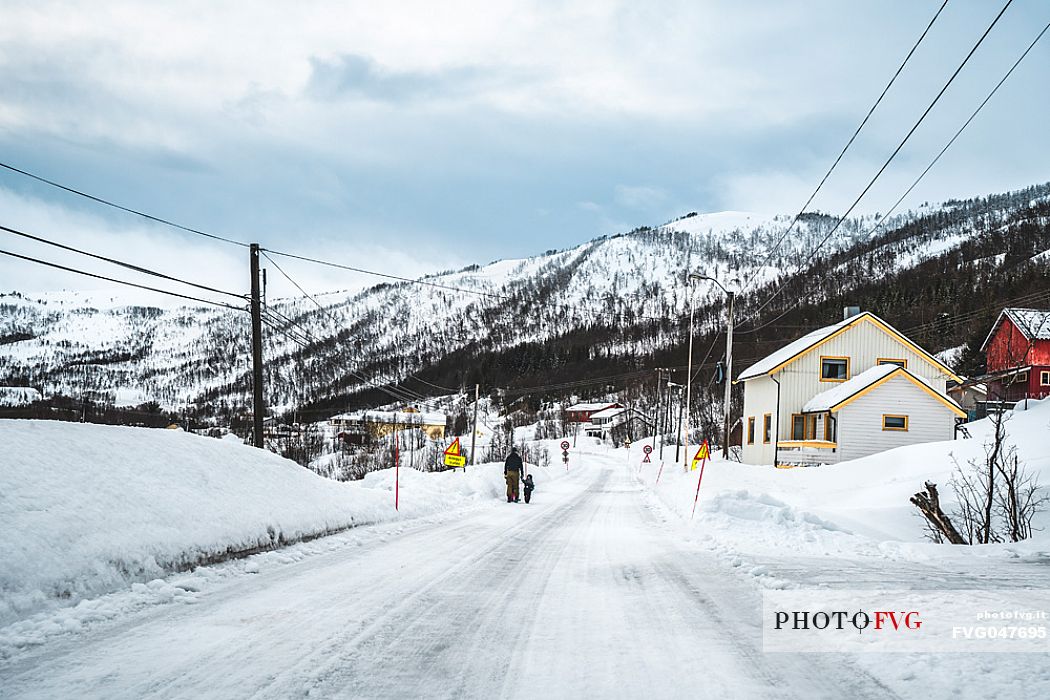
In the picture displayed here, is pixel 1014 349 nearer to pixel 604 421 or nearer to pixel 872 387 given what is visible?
pixel 872 387

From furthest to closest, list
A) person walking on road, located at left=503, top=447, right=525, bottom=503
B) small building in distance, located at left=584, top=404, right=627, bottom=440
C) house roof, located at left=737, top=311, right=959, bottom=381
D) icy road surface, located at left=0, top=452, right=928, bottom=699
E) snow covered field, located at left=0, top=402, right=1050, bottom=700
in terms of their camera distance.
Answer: small building in distance, located at left=584, top=404, right=627, bottom=440, house roof, located at left=737, top=311, right=959, bottom=381, person walking on road, located at left=503, top=447, right=525, bottom=503, snow covered field, located at left=0, top=402, right=1050, bottom=700, icy road surface, located at left=0, top=452, right=928, bottom=699

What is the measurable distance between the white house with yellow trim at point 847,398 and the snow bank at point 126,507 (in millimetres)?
29355

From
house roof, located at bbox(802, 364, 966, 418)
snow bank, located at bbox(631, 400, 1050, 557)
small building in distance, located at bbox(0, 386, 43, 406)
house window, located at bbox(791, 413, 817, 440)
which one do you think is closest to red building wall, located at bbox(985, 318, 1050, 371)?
house roof, located at bbox(802, 364, 966, 418)

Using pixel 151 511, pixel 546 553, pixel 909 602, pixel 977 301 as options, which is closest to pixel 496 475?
pixel 546 553

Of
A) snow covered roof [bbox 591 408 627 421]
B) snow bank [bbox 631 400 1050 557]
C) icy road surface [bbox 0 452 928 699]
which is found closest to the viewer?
icy road surface [bbox 0 452 928 699]

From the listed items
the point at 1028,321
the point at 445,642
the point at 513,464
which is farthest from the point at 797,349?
the point at 445,642

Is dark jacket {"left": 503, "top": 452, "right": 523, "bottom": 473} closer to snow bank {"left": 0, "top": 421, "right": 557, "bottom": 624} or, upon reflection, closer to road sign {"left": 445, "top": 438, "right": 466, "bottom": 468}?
road sign {"left": 445, "top": 438, "right": 466, "bottom": 468}

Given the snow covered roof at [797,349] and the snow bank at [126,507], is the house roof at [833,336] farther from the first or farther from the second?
the snow bank at [126,507]

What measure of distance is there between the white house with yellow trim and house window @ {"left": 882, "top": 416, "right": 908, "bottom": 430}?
0.17ft

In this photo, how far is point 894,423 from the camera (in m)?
37.1

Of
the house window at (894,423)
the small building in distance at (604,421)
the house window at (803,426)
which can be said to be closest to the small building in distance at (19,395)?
the house window at (803,426)

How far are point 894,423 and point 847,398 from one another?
10.5 feet

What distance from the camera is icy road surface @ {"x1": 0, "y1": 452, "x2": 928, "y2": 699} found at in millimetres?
4773

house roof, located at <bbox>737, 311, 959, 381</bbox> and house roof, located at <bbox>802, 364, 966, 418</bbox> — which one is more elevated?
house roof, located at <bbox>737, 311, 959, 381</bbox>
